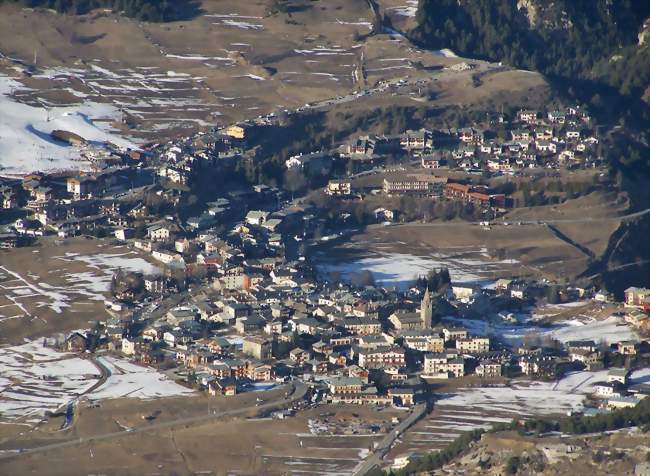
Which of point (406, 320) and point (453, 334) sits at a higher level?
point (453, 334)

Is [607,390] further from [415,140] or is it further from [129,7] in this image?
[129,7]

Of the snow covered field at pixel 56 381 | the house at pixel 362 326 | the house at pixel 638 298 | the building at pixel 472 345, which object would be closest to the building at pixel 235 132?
the house at pixel 638 298

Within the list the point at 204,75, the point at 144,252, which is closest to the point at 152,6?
the point at 204,75

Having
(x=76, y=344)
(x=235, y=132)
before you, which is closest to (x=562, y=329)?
(x=76, y=344)

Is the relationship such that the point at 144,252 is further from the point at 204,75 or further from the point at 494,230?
the point at 204,75

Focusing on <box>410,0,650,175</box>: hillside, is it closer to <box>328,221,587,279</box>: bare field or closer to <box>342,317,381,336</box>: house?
<box>328,221,587,279</box>: bare field
